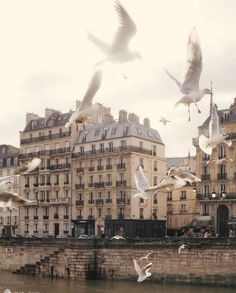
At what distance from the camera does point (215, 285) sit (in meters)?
51.2

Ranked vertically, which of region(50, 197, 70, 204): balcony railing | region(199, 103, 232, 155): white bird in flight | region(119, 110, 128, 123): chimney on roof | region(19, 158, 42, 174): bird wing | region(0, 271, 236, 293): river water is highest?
region(119, 110, 128, 123): chimney on roof

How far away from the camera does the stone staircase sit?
194ft

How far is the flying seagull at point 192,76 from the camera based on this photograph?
7613 millimetres

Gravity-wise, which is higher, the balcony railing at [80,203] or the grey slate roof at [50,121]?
the grey slate roof at [50,121]

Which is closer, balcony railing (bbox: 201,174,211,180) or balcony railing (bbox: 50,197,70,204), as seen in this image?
balcony railing (bbox: 201,174,211,180)

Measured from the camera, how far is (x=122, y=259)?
57.8 m

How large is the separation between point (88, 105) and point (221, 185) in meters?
69.6

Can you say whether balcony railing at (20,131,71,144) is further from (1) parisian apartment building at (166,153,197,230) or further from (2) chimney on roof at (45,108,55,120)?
(1) parisian apartment building at (166,153,197,230)

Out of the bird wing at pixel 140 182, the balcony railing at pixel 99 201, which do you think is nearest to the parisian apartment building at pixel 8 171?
the balcony railing at pixel 99 201

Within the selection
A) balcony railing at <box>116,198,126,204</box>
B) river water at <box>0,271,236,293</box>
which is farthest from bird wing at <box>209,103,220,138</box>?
balcony railing at <box>116,198,126,204</box>

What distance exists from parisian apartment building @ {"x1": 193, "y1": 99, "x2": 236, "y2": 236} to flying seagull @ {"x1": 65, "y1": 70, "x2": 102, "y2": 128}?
67.0 meters

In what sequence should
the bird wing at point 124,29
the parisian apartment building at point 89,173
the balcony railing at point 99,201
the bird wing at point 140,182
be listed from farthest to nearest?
the balcony railing at point 99,201
the parisian apartment building at point 89,173
the bird wing at point 140,182
the bird wing at point 124,29

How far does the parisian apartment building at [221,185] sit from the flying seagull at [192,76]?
2631 inches

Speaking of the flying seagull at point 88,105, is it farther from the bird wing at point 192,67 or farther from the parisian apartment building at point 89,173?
the parisian apartment building at point 89,173
